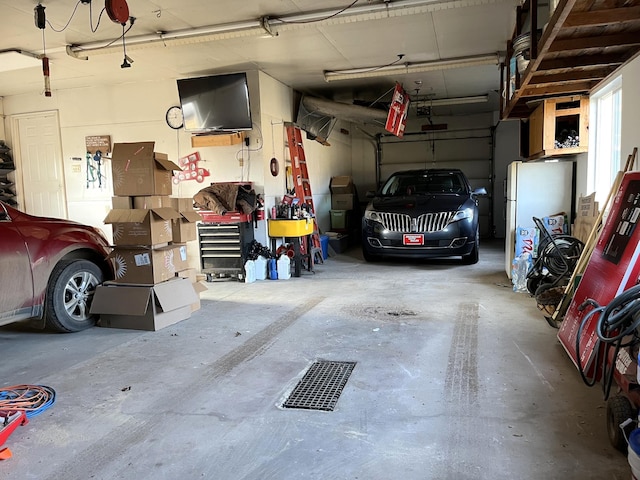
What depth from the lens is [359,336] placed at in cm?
360

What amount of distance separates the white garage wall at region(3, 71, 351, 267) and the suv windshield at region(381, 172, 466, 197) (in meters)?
1.87

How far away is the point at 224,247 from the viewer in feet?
20.1

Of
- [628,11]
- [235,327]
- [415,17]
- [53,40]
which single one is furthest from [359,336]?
[53,40]

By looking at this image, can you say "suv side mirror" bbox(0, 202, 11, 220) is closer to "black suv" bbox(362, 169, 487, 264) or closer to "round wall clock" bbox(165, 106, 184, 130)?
"round wall clock" bbox(165, 106, 184, 130)

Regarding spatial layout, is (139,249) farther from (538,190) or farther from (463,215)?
(538,190)

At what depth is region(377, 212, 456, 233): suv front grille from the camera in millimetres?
6258

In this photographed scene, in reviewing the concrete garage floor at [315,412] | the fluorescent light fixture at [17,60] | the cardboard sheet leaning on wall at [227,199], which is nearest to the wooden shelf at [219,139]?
the cardboard sheet leaning on wall at [227,199]

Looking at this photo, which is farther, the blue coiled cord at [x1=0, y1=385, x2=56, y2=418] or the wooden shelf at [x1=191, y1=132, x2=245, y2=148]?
the wooden shelf at [x1=191, y1=132, x2=245, y2=148]

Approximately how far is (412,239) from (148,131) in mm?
4189

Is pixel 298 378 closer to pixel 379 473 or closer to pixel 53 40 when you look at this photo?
pixel 379 473

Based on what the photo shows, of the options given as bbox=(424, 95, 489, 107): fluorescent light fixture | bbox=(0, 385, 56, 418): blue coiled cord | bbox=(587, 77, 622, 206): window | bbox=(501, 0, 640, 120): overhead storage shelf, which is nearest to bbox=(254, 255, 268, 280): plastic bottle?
bbox=(0, 385, 56, 418): blue coiled cord

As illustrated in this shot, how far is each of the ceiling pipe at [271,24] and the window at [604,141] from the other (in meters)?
1.47

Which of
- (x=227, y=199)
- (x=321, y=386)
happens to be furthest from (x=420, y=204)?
(x=321, y=386)

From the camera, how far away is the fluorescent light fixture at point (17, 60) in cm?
502
